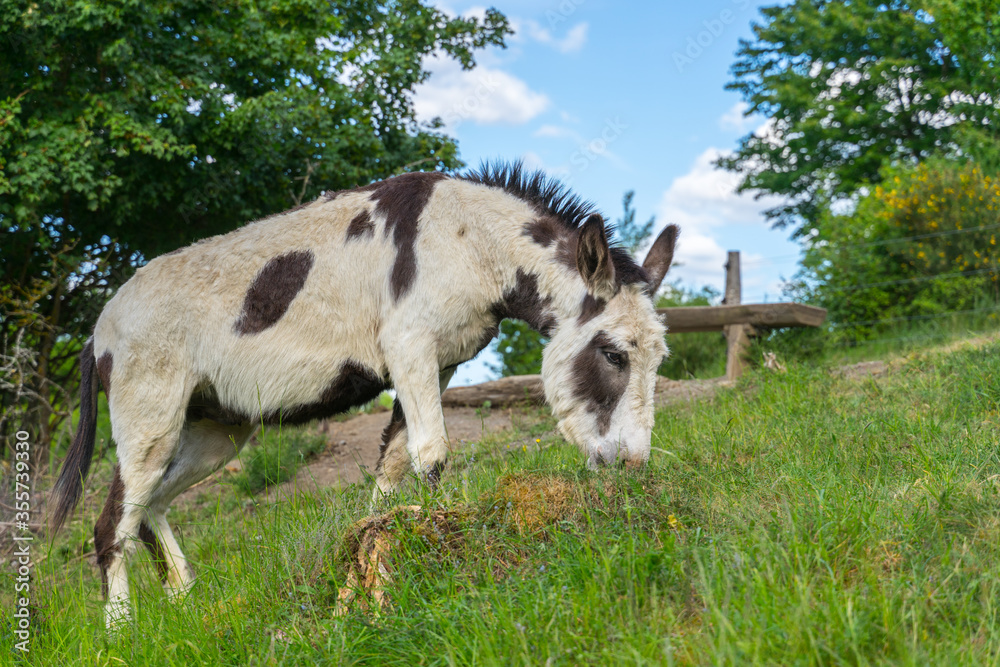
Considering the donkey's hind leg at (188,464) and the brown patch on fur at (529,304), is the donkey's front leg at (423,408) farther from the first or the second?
the donkey's hind leg at (188,464)

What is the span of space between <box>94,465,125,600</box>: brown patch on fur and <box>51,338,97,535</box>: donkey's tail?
29 cm

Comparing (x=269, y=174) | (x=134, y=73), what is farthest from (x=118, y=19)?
(x=269, y=174)

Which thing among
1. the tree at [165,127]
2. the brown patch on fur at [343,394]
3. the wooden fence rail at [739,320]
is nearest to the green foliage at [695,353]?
the wooden fence rail at [739,320]

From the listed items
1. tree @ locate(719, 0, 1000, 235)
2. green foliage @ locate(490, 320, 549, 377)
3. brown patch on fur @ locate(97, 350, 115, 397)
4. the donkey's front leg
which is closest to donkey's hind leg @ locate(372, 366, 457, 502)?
the donkey's front leg

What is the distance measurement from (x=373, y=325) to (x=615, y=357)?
1.32 m

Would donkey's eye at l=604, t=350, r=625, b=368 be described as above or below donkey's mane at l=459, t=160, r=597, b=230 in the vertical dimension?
below

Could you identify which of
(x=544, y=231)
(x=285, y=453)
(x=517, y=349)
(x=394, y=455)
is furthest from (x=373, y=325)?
(x=517, y=349)

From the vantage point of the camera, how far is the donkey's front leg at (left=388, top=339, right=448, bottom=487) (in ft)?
11.6

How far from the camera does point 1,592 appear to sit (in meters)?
4.20

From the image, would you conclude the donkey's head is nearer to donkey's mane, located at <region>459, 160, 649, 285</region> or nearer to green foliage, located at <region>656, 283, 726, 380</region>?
donkey's mane, located at <region>459, 160, 649, 285</region>

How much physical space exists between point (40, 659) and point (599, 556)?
2484mm

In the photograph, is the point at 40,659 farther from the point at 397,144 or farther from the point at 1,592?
the point at 397,144

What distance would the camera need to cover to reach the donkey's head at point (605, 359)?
3.45 meters

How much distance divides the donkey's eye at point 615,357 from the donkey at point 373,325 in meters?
0.03
